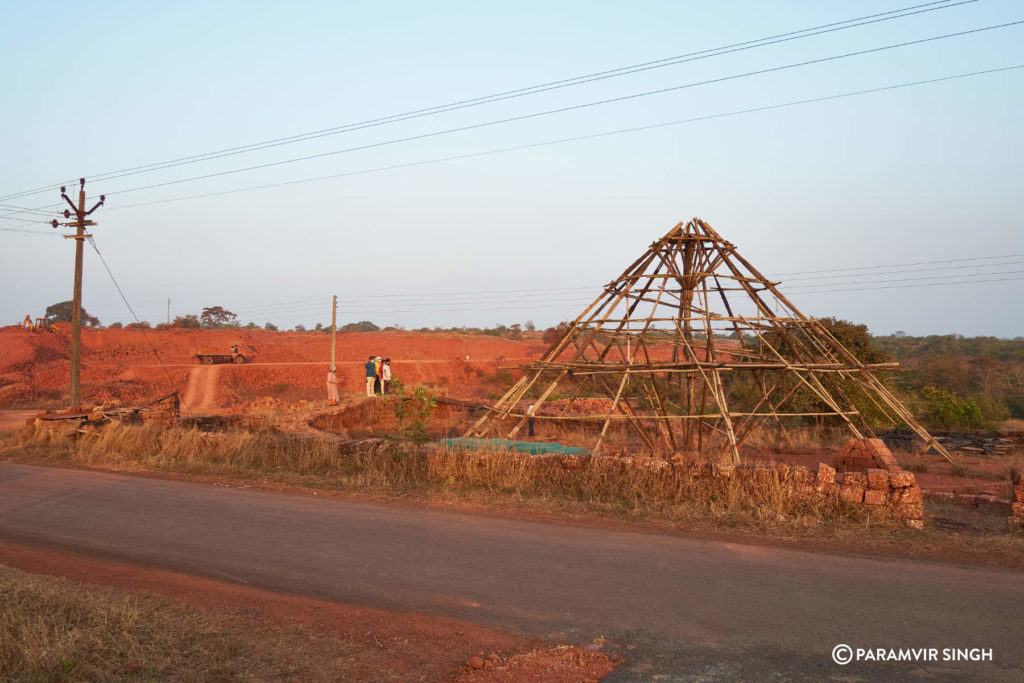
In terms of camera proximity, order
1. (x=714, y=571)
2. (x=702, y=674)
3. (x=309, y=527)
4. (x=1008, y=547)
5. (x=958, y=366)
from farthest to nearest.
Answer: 1. (x=958, y=366)
2. (x=309, y=527)
3. (x=1008, y=547)
4. (x=714, y=571)
5. (x=702, y=674)

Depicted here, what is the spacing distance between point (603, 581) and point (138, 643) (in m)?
3.12

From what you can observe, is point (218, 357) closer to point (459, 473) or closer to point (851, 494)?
point (459, 473)

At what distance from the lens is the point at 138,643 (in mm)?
3996

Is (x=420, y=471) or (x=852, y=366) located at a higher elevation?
(x=852, y=366)

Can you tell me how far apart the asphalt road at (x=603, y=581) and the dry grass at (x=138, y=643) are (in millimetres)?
850

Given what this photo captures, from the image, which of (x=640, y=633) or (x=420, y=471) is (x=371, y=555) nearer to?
(x=640, y=633)

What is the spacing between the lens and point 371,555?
617 cm

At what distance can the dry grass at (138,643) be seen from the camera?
3648 millimetres

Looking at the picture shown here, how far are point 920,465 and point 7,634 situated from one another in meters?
12.3

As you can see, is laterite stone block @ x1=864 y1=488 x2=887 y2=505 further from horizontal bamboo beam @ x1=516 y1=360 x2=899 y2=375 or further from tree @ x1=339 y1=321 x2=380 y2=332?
tree @ x1=339 y1=321 x2=380 y2=332

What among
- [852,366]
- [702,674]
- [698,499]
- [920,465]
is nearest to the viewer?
[702,674]

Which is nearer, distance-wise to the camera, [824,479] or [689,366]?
[824,479]

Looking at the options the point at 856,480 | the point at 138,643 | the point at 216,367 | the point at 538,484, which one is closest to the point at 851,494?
the point at 856,480

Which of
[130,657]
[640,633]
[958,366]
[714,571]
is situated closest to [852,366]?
[714,571]
